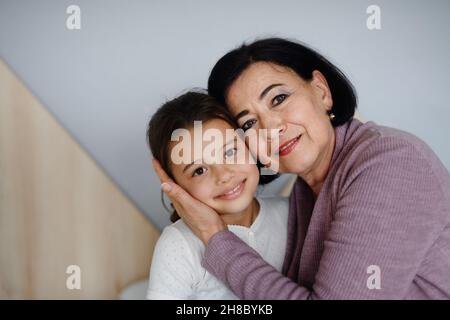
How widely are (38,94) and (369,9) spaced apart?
38.0 inches

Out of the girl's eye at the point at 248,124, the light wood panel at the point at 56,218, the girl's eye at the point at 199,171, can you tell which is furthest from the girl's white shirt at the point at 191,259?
the light wood panel at the point at 56,218

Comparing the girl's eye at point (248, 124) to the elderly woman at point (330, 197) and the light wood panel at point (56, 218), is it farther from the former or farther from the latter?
the light wood panel at point (56, 218)

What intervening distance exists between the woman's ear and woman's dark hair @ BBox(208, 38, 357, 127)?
0.04 feet

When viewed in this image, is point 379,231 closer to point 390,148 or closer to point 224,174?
point 390,148

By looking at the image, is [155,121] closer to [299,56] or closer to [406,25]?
[299,56]

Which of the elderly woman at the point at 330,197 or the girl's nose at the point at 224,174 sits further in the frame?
the girl's nose at the point at 224,174

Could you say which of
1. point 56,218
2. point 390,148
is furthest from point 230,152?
point 56,218

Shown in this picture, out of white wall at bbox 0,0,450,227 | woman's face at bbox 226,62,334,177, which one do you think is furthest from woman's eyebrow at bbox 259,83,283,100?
white wall at bbox 0,0,450,227

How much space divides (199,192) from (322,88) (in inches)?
13.6

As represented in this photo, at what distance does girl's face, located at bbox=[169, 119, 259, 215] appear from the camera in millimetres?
970

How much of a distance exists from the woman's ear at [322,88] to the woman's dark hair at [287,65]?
1cm

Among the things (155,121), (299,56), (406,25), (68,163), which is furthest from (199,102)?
(406,25)

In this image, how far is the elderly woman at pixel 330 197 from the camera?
2.38 feet
